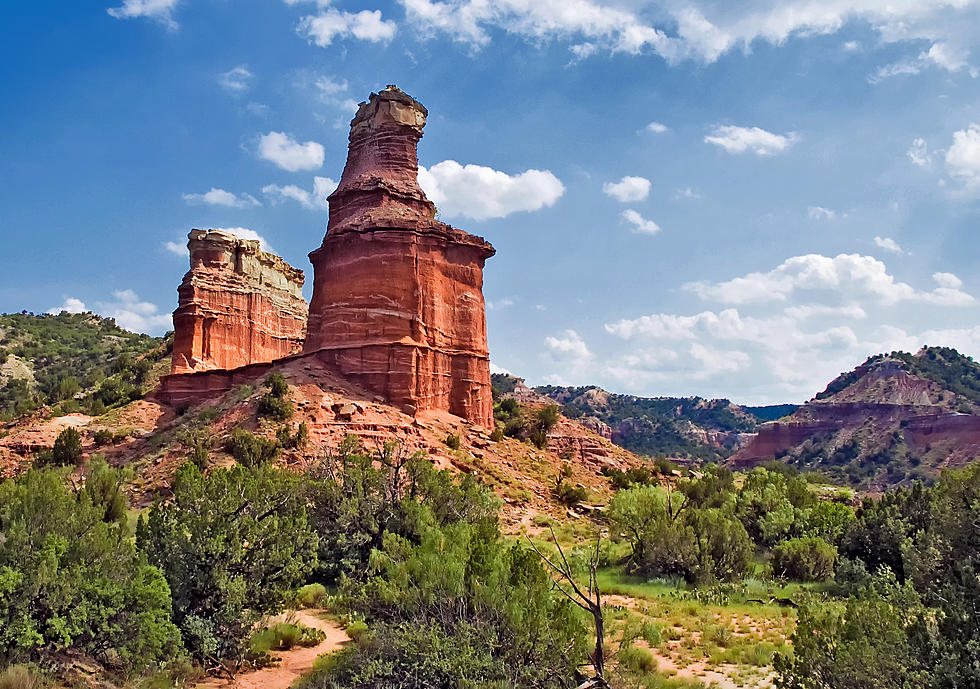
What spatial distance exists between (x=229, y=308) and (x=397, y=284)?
2467 cm

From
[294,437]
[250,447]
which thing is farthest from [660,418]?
[250,447]

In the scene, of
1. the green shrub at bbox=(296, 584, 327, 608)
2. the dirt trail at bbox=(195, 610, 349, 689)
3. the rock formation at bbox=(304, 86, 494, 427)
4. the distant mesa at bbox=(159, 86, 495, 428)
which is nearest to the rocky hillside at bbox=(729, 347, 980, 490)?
the rock formation at bbox=(304, 86, 494, 427)

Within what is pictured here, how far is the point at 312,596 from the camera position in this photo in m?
17.0

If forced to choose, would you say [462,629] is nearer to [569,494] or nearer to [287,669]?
[287,669]

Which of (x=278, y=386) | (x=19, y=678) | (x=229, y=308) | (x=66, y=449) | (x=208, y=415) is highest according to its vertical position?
(x=229, y=308)

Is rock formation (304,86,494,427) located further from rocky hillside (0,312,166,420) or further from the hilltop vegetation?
the hilltop vegetation

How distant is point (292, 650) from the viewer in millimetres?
13461

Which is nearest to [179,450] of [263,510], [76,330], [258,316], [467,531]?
[263,510]

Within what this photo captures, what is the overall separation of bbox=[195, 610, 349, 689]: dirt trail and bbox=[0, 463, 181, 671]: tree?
3.59 ft

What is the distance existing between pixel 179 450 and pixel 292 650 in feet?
68.6

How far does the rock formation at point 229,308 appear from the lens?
5269cm

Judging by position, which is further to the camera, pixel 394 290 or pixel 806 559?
pixel 394 290

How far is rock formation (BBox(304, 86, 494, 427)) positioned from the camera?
119ft

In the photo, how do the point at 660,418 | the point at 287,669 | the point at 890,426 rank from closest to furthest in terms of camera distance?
the point at 287,669 < the point at 890,426 < the point at 660,418
